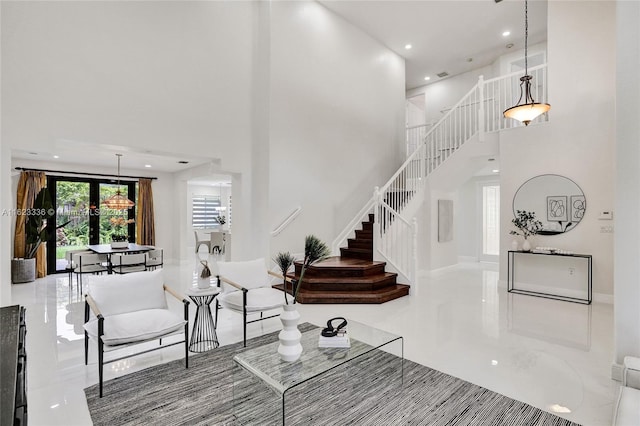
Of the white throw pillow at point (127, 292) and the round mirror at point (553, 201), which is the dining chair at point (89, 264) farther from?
the round mirror at point (553, 201)

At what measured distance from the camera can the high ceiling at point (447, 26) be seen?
6.92m

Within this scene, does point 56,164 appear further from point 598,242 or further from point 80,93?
point 598,242

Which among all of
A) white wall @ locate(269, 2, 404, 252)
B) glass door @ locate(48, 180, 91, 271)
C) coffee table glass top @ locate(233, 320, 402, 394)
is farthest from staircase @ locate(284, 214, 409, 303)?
glass door @ locate(48, 180, 91, 271)

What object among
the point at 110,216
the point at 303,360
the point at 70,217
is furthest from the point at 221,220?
the point at 303,360

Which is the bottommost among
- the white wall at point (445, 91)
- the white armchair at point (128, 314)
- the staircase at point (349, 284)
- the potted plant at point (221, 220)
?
the staircase at point (349, 284)

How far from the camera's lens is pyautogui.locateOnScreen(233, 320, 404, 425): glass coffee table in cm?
223

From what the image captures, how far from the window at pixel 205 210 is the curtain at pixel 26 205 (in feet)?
18.0

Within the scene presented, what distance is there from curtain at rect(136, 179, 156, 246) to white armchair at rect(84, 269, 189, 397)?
6.69 m

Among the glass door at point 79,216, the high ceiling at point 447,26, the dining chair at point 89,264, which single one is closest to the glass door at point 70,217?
the glass door at point 79,216

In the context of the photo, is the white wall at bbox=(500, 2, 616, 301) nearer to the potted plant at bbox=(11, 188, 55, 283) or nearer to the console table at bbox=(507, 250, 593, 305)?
the console table at bbox=(507, 250, 593, 305)

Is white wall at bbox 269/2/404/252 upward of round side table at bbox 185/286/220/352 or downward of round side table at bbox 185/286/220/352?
upward

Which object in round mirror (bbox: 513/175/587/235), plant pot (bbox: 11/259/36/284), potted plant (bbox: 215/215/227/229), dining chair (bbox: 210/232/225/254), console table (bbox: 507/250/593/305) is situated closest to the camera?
console table (bbox: 507/250/593/305)

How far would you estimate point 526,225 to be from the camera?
243 inches

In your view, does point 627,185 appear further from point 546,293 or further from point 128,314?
point 128,314
